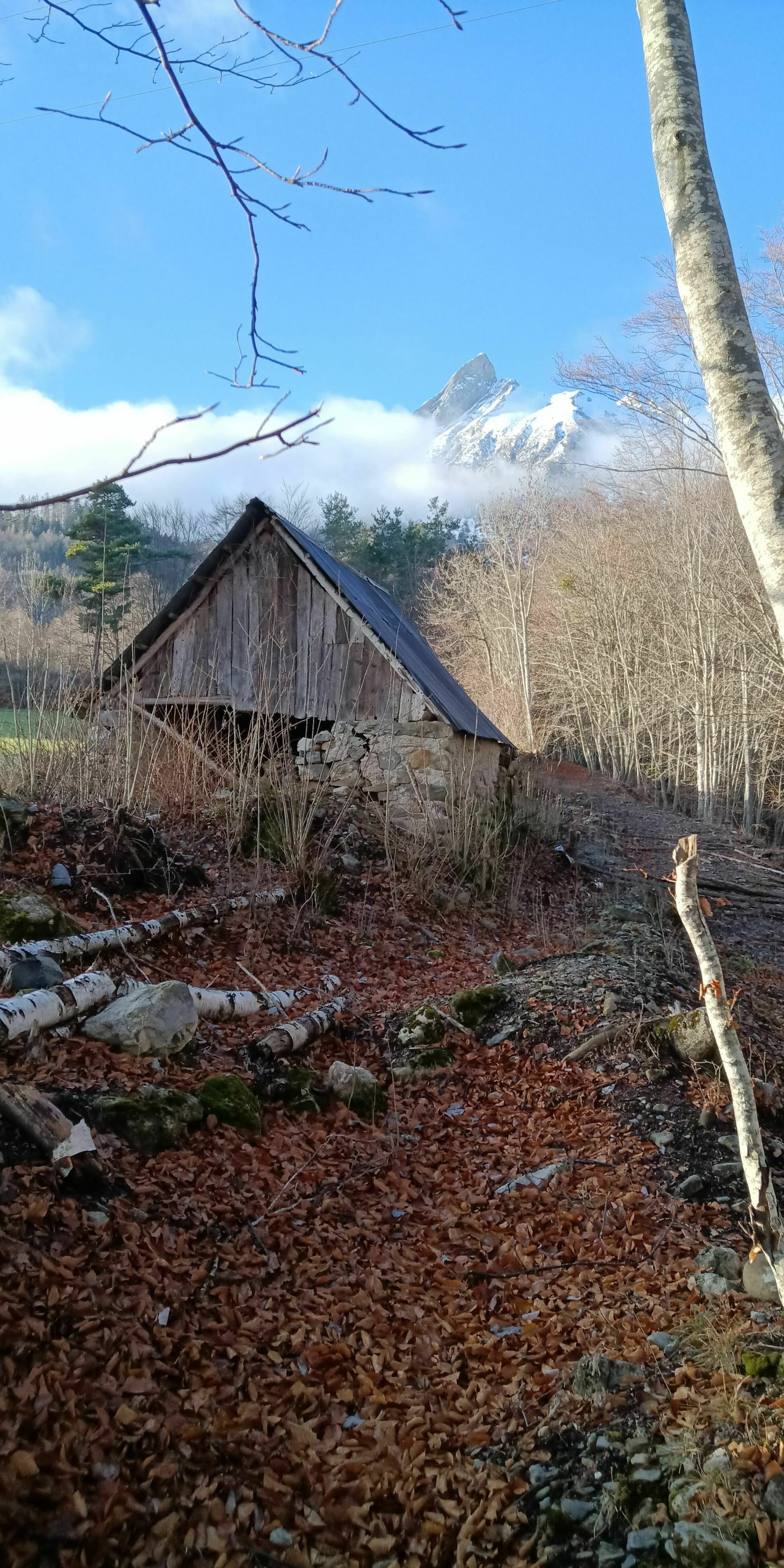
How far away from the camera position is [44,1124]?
3189 millimetres

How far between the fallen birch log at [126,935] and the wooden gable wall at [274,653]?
A: 4414 millimetres

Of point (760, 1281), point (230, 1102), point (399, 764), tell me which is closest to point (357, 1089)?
point (230, 1102)

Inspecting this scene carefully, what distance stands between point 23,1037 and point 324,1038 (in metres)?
1.79

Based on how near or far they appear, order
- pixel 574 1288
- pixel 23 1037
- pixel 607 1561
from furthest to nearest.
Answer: pixel 23 1037, pixel 574 1288, pixel 607 1561

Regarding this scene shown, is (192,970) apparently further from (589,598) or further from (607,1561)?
(589,598)

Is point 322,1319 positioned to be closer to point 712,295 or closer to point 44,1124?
point 44,1124

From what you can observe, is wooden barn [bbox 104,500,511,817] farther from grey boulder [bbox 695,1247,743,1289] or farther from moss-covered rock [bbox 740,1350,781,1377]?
moss-covered rock [bbox 740,1350,781,1377]

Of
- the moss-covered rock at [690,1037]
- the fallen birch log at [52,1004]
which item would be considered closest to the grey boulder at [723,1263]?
the moss-covered rock at [690,1037]

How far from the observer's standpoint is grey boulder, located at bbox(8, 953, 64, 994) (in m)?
4.52

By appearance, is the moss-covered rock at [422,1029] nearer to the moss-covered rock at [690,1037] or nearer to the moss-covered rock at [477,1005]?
the moss-covered rock at [477,1005]

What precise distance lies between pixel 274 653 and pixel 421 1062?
7595 millimetres

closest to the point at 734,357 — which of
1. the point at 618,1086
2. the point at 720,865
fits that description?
the point at 618,1086

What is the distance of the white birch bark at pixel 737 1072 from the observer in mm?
2428

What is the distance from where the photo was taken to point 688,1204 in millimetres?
3543
